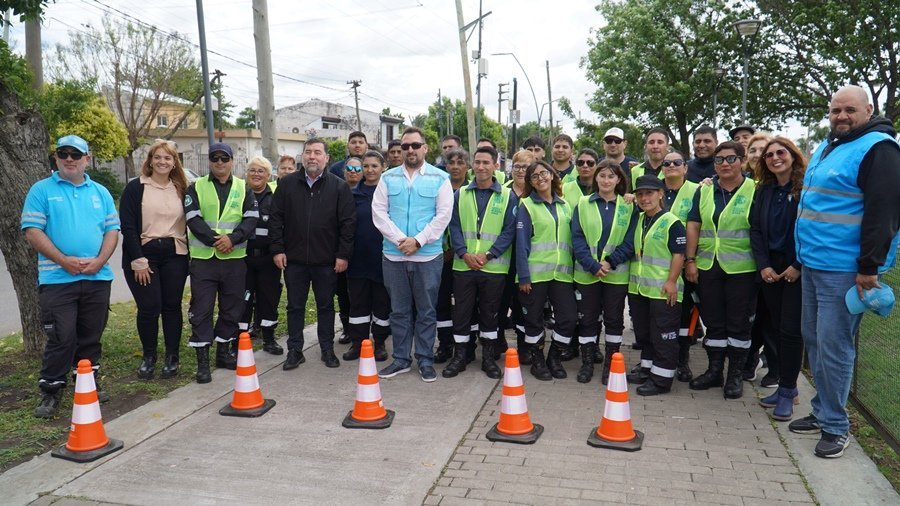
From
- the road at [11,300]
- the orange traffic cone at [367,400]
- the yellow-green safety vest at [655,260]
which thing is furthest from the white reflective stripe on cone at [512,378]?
the road at [11,300]

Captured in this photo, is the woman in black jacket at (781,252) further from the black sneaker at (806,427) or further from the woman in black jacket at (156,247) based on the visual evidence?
the woman in black jacket at (156,247)

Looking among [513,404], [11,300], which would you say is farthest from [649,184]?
[11,300]

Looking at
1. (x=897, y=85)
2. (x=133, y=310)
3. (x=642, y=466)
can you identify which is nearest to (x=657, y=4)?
(x=897, y=85)

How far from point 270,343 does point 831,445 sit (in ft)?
16.8

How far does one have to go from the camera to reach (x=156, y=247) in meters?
5.98

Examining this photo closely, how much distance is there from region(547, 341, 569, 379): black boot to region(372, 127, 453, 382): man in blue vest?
111cm

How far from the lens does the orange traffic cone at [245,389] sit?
17.0 feet

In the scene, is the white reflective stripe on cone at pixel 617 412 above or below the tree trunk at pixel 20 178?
below

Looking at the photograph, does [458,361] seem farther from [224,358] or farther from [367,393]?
[224,358]

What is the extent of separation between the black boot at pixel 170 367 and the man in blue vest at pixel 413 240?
6.21 ft

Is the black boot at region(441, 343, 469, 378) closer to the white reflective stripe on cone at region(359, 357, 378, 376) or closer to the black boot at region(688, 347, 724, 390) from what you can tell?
the white reflective stripe on cone at region(359, 357, 378, 376)

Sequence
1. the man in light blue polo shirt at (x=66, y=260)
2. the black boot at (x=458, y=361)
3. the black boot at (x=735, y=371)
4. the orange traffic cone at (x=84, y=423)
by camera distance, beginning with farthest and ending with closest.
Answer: the black boot at (x=458, y=361), the black boot at (x=735, y=371), the man in light blue polo shirt at (x=66, y=260), the orange traffic cone at (x=84, y=423)

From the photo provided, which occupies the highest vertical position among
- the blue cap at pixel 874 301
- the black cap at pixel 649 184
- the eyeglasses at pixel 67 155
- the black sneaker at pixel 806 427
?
the eyeglasses at pixel 67 155

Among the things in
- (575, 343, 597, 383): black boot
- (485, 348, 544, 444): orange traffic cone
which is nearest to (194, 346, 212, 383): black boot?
(485, 348, 544, 444): orange traffic cone
